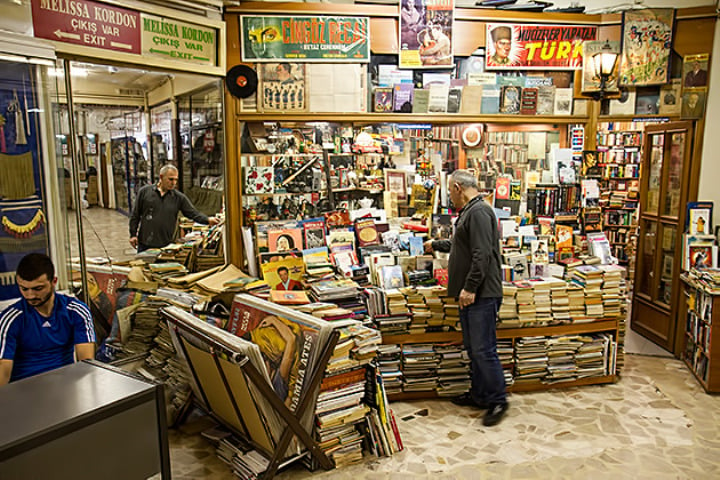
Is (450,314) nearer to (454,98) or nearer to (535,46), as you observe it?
Result: (454,98)

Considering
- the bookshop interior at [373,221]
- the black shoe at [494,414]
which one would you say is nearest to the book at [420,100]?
the bookshop interior at [373,221]

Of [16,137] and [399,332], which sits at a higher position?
[16,137]

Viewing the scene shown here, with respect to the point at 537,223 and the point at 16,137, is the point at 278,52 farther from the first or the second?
the point at 537,223

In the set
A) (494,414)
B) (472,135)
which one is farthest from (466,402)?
(472,135)

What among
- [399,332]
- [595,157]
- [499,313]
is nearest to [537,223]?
[595,157]

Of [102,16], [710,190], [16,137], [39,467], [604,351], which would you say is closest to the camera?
[39,467]

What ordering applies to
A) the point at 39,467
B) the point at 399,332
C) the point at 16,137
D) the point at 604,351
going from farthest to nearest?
the point at 604,351
the point at 399,332
the point at 16,137
the point at 39,467

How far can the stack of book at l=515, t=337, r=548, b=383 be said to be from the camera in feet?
16.3

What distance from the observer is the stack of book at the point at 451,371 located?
15.9 ft

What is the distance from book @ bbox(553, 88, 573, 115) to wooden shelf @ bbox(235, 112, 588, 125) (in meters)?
0.08

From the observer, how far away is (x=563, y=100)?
18.8 ft

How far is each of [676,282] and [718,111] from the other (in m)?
1.86

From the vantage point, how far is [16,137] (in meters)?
3.91

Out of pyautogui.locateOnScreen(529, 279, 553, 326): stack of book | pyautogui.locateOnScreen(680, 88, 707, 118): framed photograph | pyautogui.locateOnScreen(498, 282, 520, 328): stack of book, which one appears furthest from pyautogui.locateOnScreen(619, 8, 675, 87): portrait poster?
→ pyautogui.locateOnScreen(498, 282, 520, 328): stack of book
